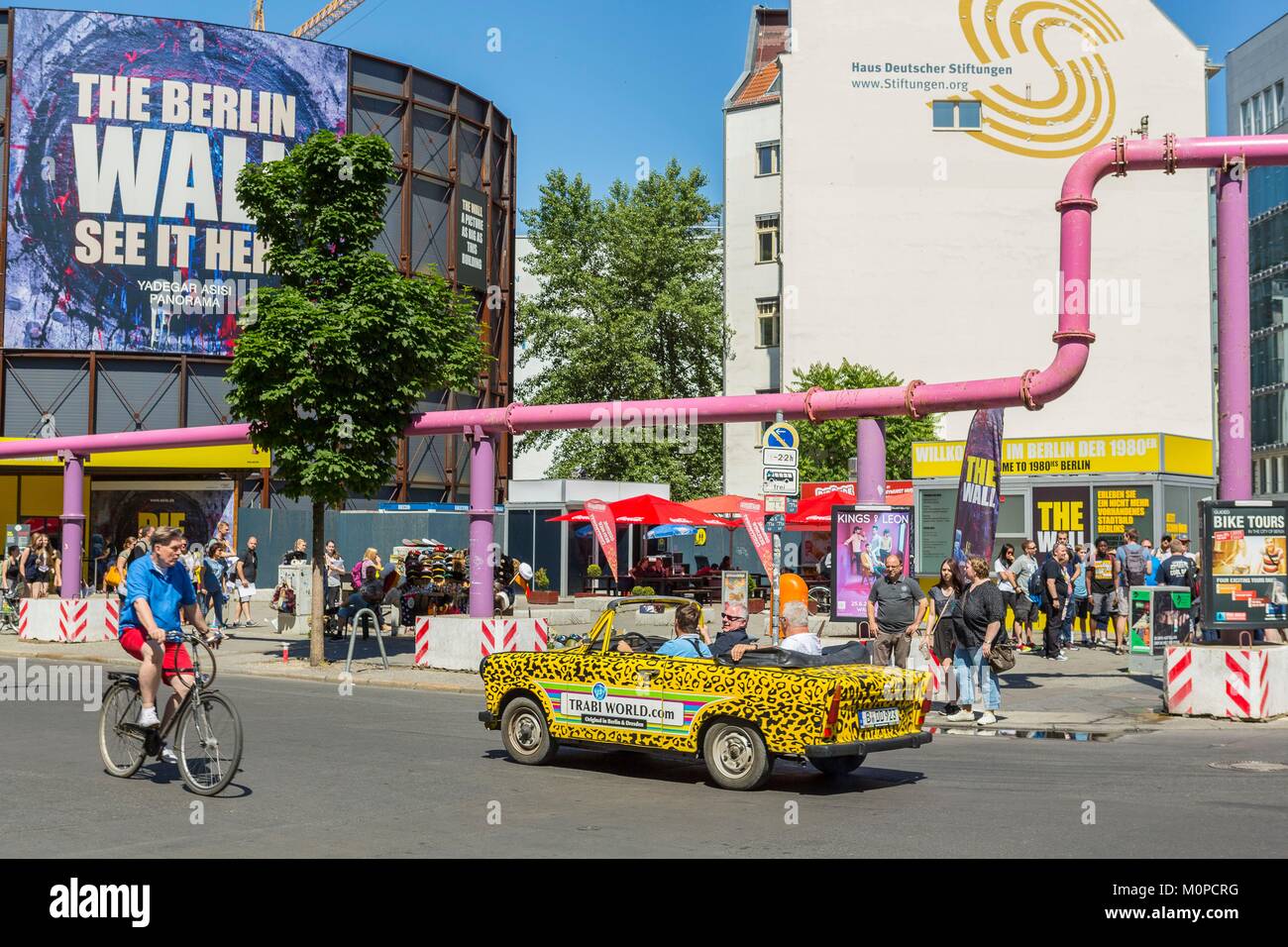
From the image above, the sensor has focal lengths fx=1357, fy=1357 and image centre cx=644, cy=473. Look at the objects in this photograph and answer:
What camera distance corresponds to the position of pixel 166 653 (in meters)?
9.97

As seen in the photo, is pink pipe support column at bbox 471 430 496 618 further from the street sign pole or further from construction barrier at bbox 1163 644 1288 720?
construction barrier at bbox 1163 644 1288 720

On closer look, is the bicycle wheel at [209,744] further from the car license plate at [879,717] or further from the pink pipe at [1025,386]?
the pink pipe at [1025,386]

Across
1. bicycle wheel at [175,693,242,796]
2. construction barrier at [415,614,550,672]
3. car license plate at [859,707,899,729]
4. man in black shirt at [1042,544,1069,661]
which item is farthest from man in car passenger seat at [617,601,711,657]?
man in black shirt at [1042,544,1069,661]

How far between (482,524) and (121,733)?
10.0m

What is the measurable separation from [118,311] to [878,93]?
30.4 m

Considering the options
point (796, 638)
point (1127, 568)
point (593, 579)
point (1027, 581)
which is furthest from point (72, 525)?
point (1127, 568)

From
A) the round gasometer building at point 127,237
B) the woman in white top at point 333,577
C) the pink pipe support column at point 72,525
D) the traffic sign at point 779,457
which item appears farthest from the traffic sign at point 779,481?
the round gasometer building at point 127,237

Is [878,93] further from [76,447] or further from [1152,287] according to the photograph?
[76,447]

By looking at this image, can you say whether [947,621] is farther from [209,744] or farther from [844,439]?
[844,439]

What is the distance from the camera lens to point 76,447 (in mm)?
26922

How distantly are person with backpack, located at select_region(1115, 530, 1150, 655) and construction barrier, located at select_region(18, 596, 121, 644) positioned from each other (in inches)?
709

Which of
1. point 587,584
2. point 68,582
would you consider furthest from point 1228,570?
point 587,584

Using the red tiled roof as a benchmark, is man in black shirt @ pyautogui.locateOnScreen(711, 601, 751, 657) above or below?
below

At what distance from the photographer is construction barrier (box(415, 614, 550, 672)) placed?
64.5ft
